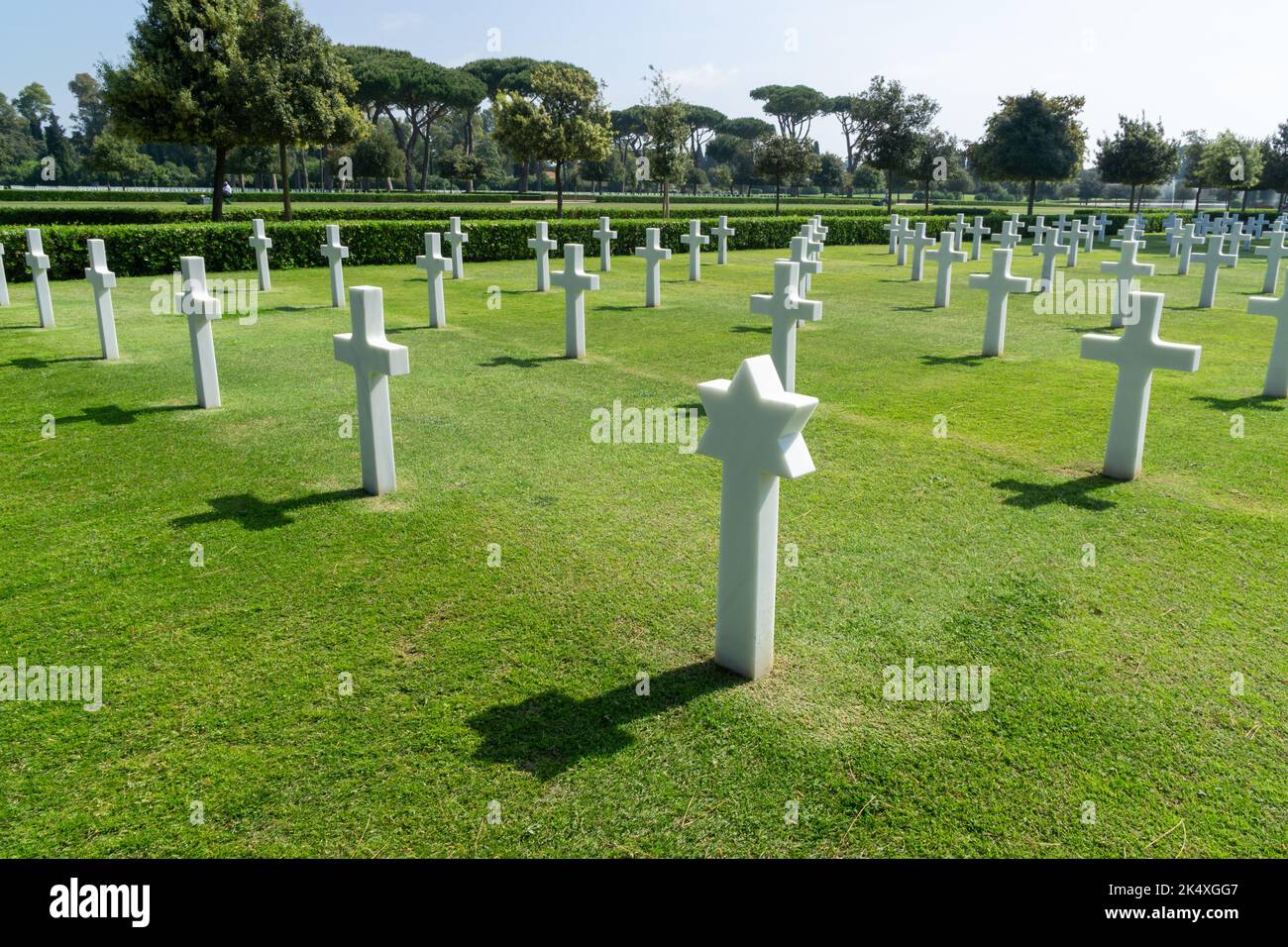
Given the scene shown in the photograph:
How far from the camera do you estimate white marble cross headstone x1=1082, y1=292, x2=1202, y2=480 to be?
649 cm

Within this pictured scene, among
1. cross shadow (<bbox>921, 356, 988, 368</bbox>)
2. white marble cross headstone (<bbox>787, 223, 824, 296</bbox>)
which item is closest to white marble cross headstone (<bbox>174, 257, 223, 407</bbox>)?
white marble cross headstone (<bbox>787, 223, 824, 296</bbox>)

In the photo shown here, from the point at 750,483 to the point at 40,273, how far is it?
13371 millimetres

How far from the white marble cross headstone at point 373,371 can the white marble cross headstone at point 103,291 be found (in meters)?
5.90

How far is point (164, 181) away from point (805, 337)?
7393cm

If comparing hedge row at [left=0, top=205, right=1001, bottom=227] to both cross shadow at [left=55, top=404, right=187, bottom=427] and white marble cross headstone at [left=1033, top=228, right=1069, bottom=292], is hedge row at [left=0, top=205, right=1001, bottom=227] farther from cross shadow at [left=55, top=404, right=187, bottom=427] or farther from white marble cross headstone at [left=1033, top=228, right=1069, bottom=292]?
cross shadow at [left=55, top=404, right=187, bottom=427]

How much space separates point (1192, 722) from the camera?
388 centimetres

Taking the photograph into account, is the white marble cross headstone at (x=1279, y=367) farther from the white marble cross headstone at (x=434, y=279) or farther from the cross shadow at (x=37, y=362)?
the cross shadow at (x=37, y=362)

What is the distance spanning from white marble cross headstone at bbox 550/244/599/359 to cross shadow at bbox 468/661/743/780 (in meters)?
7.87

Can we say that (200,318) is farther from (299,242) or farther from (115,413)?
(299,242)

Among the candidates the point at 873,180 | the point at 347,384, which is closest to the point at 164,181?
the point at 873,180

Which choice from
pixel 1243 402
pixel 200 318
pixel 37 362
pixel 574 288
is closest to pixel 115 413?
pixel 200 318

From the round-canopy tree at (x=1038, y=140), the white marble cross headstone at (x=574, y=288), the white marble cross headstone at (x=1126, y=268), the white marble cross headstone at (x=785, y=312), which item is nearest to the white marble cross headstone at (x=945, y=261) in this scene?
the white marble cross headstone at (x=1126, y=268)

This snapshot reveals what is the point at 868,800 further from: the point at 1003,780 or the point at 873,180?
the point at 873,180

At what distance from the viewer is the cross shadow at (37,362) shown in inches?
427
